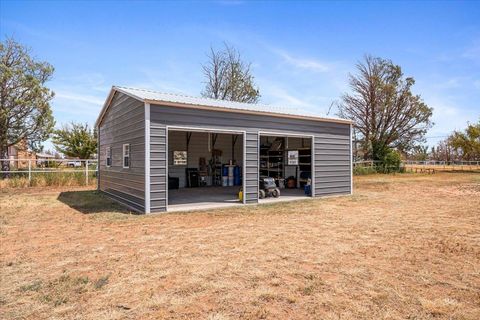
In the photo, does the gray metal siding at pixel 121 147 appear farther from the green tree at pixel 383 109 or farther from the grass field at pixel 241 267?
the green tree at pixel 383 109

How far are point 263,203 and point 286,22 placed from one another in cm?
735

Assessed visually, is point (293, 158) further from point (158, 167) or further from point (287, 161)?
point (158, 167)

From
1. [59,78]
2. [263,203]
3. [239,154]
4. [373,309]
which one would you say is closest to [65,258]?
[373,309]

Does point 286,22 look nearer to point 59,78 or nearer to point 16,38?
point 59,78

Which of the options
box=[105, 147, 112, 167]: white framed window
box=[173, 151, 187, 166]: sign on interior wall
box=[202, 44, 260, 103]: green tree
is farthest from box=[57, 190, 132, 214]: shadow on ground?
box=[202, 44, 260, 103]: green tree

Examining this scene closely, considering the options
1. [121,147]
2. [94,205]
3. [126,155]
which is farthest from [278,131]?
[94,205]

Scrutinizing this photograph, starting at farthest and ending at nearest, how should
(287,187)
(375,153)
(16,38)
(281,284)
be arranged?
(375,153) → (16,38) → (287,187) → (281,284)

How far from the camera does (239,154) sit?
18.1 metres

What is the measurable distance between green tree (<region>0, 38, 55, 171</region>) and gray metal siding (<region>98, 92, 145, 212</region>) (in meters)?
9.04

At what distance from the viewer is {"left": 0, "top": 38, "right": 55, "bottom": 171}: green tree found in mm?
18656

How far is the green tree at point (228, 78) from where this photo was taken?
29.8m

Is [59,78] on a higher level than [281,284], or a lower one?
higher

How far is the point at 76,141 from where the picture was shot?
26984 millimetres

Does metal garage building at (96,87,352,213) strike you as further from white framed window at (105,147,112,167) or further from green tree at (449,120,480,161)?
green tree at (449,120,480,161)
